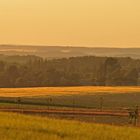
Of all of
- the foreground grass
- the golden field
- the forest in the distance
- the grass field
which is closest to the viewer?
the foreground grass

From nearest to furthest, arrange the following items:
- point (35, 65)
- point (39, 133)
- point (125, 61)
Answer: point (39, 133), point (35, 65), point (125, 61)

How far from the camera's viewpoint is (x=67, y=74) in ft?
460

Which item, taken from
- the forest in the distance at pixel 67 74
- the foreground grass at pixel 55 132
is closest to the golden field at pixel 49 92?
the forest in the distance at pixel 67 74

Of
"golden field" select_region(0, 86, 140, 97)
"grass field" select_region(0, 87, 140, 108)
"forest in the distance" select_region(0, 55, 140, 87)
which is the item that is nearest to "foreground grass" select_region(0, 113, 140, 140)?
"grass field" select_region(0, 87, 140, 108)

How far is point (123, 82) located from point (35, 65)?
2705 cm

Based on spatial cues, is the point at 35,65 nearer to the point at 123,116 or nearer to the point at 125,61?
the point at 125,61

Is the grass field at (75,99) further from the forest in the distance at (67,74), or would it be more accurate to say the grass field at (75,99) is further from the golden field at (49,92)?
the forest in the distance at (67,74)

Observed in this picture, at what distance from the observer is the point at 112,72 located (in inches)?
5487

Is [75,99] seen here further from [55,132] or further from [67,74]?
[67,74]

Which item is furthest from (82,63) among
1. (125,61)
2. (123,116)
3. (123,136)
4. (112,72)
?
(123,136)

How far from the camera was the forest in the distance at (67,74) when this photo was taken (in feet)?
429

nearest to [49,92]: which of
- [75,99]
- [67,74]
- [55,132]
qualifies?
[75,99]

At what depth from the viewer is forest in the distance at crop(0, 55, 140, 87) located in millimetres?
130625

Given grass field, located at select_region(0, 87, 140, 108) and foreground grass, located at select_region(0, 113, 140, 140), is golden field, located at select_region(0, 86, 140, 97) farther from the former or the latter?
foreground grass, located at select_region(0, 113, 140, 140)
